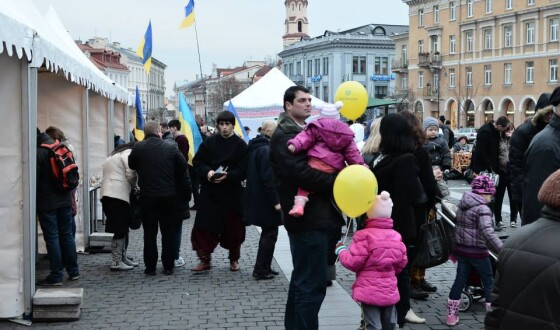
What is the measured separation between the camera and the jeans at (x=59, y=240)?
7773mm

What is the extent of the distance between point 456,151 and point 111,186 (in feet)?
55.8

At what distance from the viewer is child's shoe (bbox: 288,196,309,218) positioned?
4891 mm

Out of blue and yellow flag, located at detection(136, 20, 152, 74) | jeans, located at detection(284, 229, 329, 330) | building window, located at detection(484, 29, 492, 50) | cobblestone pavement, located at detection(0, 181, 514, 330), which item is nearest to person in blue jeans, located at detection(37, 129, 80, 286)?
cobblestone pavement, located at detection(0, 181, 514, 330)

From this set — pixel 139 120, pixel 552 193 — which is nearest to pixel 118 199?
pixel 139 120

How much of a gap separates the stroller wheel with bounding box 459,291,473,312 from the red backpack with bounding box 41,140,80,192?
4.33 meters

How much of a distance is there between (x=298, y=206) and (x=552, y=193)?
220 cm

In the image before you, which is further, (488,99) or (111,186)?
(488,99)

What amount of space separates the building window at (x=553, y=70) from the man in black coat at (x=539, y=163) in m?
51.2

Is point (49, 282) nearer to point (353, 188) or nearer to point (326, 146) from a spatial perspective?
point (326, 146)

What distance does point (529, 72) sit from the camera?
182ft

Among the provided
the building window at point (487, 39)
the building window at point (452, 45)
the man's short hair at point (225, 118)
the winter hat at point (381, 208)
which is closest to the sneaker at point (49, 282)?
the man's short hair at point (225, 118)

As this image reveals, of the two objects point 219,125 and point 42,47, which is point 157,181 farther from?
point 42,47

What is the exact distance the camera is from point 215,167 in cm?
874

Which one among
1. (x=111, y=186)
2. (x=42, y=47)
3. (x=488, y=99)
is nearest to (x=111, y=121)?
(x=111, y=186)
